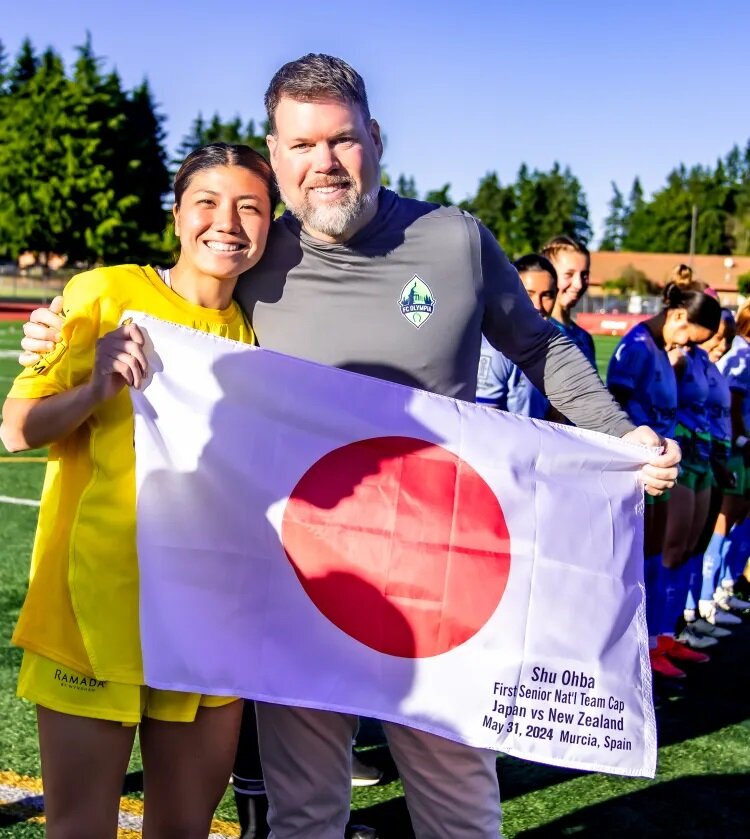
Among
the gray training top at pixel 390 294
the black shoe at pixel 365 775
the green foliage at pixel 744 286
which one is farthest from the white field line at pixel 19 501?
the green foliage at pixel 744 286

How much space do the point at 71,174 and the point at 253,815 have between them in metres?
54.8

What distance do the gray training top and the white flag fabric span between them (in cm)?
11

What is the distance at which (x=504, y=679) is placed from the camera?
2.63m

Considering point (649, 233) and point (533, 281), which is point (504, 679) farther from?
point (649, 233)

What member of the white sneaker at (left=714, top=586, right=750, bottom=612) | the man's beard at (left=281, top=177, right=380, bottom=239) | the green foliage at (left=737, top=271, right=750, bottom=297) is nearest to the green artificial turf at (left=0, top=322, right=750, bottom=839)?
the white sneaker at (left=714, top=586, right=750, bottom=612)

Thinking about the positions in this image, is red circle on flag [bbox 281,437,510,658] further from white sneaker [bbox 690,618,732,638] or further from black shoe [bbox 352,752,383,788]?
white sneaker [bbox 690,618,732,638]

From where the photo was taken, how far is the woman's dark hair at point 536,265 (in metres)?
5.18

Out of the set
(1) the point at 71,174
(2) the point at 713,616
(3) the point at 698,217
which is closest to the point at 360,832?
(2) the point at 713,616

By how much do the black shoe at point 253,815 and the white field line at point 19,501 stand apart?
5.62 meters

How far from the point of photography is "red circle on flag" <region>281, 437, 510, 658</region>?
8.66 ft

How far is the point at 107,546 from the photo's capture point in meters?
2.42

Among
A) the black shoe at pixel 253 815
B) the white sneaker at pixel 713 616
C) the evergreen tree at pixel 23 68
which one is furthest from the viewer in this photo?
the evergreen tree at pixel 23 68

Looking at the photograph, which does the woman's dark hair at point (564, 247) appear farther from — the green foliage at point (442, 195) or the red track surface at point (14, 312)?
the green foliage at point (442, 195)

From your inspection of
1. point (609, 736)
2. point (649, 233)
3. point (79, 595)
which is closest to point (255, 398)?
point (79, 595)
